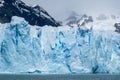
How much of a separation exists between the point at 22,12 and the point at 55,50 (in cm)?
2941

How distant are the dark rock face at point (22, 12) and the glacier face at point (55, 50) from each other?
21.4 metres

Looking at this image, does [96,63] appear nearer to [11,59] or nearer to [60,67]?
[60,67]

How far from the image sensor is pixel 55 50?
111875mm

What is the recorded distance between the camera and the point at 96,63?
11688 cm

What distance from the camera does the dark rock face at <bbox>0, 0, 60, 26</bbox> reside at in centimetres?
13525

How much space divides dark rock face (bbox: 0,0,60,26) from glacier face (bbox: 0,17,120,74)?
21419mm

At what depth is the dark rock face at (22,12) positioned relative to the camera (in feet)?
444

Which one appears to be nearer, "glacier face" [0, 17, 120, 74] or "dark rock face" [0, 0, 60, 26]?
"glacier face" [0, 17, 120, 74]

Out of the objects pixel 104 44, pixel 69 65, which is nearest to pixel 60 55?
pixel 69 65

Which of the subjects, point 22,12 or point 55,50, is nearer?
point 55,50

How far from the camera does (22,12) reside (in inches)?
5433

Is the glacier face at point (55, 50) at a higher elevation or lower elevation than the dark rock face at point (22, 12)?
lower

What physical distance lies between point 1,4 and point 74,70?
3297cm

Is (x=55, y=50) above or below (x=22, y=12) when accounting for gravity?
below
